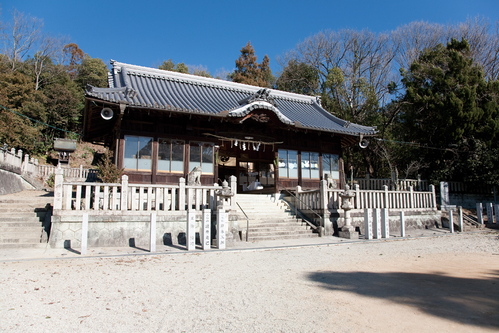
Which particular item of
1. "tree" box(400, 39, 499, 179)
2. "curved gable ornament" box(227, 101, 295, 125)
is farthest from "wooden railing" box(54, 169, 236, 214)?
"tree" box(400, 39, 499, 179)

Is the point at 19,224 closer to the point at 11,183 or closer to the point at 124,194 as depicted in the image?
the point at 124,194

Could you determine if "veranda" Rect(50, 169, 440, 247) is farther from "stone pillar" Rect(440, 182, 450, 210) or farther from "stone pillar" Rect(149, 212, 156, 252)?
"stone pillar" Rect(440, 182, 450, 210)

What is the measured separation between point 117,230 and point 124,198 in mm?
906

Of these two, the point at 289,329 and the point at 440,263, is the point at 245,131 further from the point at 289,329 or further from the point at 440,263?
the point at 289,329

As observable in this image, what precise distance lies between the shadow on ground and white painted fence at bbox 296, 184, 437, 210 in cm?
616

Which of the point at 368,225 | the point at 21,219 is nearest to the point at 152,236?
the point at 21,219

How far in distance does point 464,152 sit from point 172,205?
1666 centimetres

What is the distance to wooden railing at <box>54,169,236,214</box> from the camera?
8.62 m

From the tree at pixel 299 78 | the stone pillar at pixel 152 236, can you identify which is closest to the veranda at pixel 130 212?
the stone pillar at pixel 152 236

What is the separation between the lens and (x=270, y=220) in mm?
11836

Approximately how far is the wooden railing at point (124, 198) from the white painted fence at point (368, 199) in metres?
3.75

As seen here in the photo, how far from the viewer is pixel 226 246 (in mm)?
9164

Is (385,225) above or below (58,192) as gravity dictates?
below

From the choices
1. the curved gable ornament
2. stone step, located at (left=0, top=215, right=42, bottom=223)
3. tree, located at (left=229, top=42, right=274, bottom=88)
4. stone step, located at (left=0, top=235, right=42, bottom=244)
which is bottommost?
stone step, located at (left=0, top=235, right=42, bottom=244)
